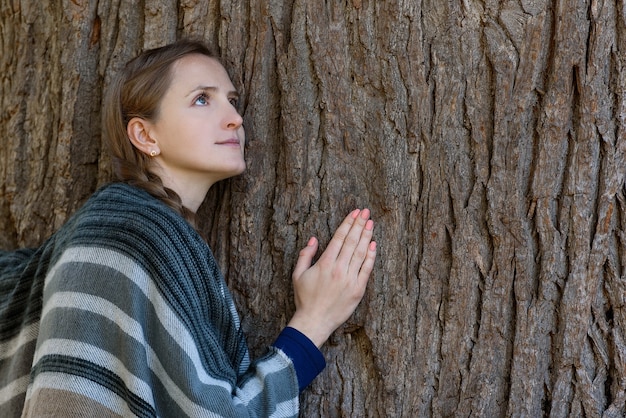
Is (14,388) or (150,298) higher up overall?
(150,298)

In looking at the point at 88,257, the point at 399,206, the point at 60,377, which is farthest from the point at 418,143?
the point at 60,377

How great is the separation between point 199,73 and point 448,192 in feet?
3.07

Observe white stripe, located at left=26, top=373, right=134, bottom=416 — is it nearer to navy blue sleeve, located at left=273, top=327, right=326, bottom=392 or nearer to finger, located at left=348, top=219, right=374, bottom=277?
navy blue sleeve, located at left=273, top=327, right=326, bottom=392

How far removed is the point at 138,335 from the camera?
7.17 feet

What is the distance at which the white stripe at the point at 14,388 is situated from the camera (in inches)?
96.5

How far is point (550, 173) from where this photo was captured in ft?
7.59

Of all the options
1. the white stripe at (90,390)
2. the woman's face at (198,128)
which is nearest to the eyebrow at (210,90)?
the woman's face at (198,128)

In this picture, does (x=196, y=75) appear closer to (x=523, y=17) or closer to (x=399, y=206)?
(x=399, y=206)

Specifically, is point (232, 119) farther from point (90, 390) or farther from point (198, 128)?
point (90, 390)

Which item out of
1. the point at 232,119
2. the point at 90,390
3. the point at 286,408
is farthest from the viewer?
the point at 232,119

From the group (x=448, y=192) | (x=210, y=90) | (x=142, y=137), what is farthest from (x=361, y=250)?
(x=142, y=137)

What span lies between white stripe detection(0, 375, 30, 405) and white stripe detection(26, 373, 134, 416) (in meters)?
0.29

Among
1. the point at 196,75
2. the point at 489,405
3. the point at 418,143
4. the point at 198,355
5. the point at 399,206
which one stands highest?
the point at 196,75

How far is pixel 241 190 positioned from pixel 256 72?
0.41m
